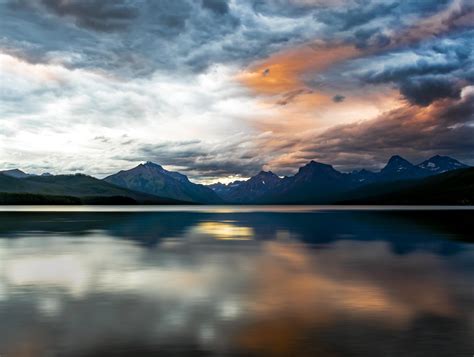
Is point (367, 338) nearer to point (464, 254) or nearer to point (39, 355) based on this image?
point (39, 355)

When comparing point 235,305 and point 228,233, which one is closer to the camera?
point 235,305

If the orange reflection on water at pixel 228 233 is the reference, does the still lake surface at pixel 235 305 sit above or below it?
above

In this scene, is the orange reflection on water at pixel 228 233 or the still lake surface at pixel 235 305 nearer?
the still lake surface at pixel 235 305

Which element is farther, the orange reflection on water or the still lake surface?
the orange reflection on water

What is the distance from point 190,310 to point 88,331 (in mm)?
6205

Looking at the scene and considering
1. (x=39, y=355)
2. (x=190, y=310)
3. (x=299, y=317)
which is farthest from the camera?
(x=190, y=310)

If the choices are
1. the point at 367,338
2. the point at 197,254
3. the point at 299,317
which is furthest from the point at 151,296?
the point at 197,254

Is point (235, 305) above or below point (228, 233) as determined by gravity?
above

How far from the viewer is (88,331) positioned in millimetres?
20766

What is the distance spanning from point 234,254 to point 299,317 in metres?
32.6

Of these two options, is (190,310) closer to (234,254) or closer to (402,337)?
(402,337)

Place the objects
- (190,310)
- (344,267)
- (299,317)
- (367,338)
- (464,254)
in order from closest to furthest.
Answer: (367,338), (299,317), (190,310), (344,267), (464,254)

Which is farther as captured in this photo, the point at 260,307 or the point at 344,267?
the point at 344,267

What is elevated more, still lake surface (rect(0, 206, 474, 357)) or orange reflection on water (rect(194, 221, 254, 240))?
still lake surface (rect(0, 206, 474, 357))
